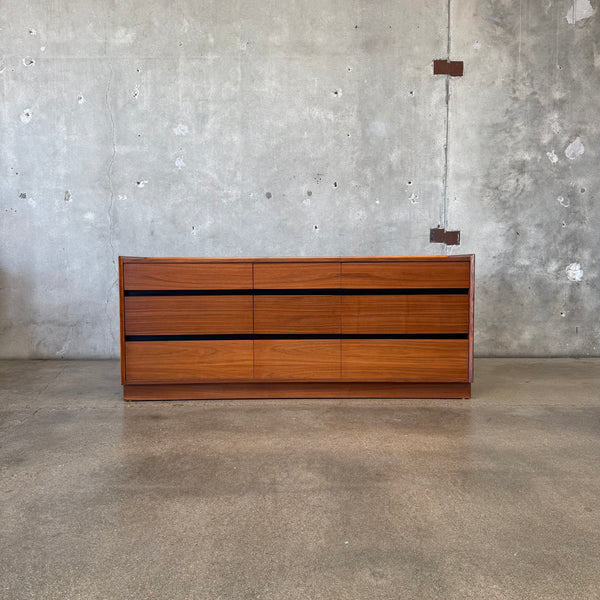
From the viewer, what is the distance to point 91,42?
4066 millimetres

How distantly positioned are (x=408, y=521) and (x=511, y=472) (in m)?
0.61

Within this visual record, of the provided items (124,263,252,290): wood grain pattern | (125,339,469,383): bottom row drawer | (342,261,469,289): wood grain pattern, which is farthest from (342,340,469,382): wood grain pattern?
(124,263,252,290): wood grain pattern

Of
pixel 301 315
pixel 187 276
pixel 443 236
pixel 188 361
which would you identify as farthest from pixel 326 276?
pixel 443 236

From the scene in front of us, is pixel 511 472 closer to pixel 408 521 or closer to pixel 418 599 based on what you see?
pixel 408 521

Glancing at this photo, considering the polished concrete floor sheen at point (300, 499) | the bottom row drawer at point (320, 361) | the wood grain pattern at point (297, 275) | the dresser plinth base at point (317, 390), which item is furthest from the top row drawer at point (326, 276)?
the polished concrete floor sheen at point (300, 499)

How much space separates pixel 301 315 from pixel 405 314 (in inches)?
23.9

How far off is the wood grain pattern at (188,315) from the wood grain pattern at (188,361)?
71 millimetres

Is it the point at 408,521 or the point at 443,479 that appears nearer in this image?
the point at 408,521

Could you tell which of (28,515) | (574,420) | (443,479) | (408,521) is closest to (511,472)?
(443,479)

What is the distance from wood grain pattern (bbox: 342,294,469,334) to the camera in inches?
123

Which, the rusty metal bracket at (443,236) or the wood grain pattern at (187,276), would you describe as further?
the rusty metal bracket at (443,236)

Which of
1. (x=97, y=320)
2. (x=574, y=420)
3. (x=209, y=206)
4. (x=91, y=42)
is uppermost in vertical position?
(x=91, y=42)

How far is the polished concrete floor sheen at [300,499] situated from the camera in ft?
4.64

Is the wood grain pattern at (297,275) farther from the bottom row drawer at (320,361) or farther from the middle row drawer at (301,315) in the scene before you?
the bottom row drawer at (320,361)
